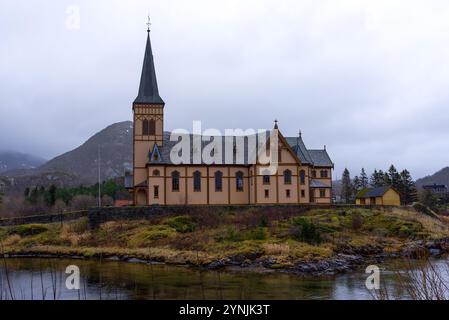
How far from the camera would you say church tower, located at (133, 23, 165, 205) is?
57.5 m

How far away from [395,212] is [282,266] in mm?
24772

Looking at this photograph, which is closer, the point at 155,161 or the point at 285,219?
the point at 285,219

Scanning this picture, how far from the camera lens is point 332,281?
28891 millimetres

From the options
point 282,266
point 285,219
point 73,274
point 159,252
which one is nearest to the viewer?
point 73,274

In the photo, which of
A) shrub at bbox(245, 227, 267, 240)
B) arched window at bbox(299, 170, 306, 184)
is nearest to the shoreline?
shrub at bbox(245, 227, 267, 240)

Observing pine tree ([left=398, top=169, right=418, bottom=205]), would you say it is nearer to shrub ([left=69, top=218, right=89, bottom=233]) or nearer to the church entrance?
the church entrance

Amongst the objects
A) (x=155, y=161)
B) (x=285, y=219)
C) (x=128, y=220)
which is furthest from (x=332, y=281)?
(x=155, y=161)

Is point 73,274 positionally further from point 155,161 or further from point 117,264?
point 155,161

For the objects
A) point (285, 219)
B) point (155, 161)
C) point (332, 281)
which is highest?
point (155, 161)

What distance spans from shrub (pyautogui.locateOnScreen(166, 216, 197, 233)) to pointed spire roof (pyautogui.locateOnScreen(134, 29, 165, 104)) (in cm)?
1746

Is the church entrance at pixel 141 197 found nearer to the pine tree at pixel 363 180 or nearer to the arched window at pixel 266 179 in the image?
the arched window at pixel 266 179

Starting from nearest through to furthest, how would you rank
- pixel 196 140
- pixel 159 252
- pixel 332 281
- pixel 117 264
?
pixel 332 281 < pixel 117 264 < pixel 159 252 < pixel 196 140

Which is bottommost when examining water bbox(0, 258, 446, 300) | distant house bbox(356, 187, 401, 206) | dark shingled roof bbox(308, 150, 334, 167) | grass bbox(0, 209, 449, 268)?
water bbox(0, 258, 446, 300)
